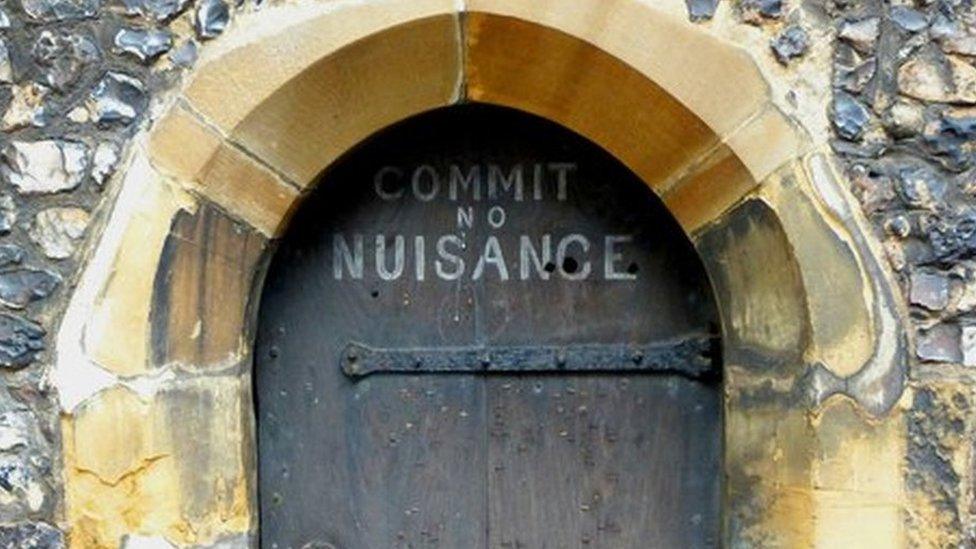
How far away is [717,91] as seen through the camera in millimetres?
2107

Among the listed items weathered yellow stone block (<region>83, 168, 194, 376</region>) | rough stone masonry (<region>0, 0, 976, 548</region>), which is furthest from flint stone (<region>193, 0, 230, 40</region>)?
weathered yellow stone block (<region>83, 168, 194, 376</region>)

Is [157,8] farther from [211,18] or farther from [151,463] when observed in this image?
[151,463]

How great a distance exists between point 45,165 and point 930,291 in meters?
1.33

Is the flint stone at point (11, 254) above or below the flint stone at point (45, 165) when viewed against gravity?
below

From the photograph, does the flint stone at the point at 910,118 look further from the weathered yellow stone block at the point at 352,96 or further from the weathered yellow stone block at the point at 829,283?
the weathered yellow stone block at the point at 352,96

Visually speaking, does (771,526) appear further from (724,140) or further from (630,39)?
(630,39)

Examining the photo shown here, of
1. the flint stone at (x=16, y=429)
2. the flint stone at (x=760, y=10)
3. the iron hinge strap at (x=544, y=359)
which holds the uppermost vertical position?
the flint stone at (x=760, y=10)

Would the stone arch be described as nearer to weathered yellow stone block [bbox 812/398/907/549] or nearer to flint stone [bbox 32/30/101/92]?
weathered yellow stone block [bbox 812/398/907/549]

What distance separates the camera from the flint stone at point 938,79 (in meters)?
2.07

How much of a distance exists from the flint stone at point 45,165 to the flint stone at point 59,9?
7.5 inches

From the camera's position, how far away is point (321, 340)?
242cm

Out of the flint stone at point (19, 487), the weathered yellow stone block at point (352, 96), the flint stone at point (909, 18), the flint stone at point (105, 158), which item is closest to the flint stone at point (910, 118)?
the flint stone at point (909, 18)

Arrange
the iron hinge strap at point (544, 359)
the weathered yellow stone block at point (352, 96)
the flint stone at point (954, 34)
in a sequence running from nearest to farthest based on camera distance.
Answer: the flint stone at point (954, 34) → the weathered yellow stone block at point (352, 96) → the iron hinge strap at point (544, 359)

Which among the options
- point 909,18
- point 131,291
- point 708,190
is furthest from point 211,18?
point 909,18
